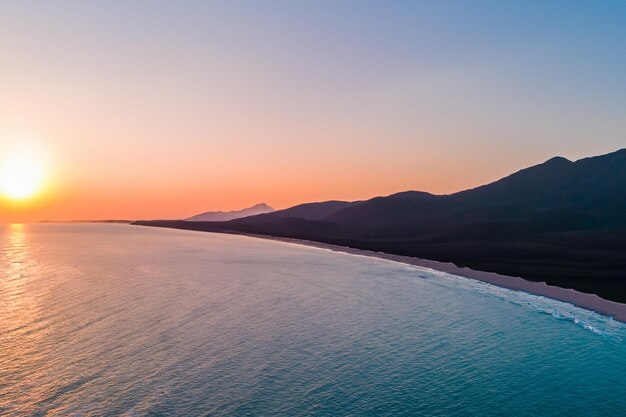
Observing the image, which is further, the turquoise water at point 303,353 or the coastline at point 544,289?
the coastline at point 544,289

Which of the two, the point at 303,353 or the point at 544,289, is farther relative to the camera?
the point at 544,289

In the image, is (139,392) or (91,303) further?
(91,303)

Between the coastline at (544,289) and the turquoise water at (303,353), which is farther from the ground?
the coastline at (544,289)

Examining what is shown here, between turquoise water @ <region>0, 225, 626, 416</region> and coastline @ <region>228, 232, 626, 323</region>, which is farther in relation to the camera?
coastline @ <region>228, 232, 626, 323</region>

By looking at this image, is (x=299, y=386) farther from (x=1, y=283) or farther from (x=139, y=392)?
(x=1, y=283)

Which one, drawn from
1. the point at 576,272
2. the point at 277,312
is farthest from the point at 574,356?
the point at 576,272

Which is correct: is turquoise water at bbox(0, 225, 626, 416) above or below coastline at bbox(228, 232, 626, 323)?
below

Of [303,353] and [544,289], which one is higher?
[544,289]

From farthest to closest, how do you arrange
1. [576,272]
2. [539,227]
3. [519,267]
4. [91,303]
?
[539,227] < [519,267] < [576,272] < [91,303]
